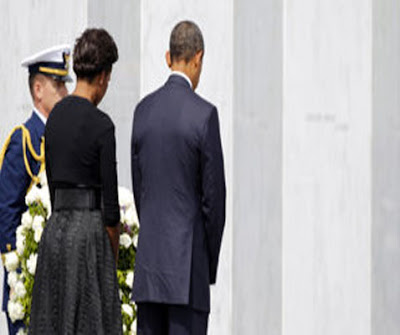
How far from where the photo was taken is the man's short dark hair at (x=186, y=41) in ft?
15.7

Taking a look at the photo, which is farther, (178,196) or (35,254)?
(35,254)

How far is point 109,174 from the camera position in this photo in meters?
4.59

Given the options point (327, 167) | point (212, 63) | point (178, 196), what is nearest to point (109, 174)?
point (178, 196)

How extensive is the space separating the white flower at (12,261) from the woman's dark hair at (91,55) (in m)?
0.88

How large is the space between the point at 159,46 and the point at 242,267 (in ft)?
3.99

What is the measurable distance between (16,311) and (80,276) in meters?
0.56

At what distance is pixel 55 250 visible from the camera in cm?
471

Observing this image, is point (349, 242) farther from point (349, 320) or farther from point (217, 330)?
point (217, 330)

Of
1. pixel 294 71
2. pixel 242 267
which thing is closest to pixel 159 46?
pixel 294 71

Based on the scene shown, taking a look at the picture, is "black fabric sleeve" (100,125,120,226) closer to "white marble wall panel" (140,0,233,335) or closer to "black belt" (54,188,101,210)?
"black belt" (54,188,101,210)

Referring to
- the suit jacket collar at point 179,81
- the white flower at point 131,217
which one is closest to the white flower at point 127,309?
the white flower at point 131,217

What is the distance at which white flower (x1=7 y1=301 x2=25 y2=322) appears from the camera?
5.12 metres

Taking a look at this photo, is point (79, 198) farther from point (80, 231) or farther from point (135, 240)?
point (135, 240)

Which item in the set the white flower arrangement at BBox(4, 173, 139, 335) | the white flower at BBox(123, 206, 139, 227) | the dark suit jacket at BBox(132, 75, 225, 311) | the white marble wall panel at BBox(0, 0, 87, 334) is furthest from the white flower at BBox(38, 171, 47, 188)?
the white marble wall panel at BBox(0, 0, 87, 334)
